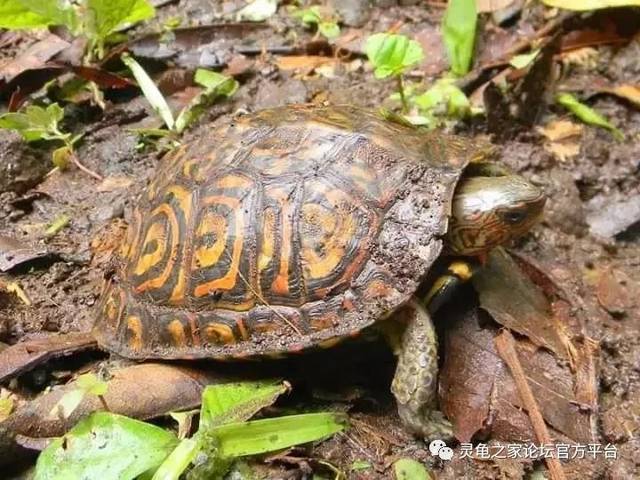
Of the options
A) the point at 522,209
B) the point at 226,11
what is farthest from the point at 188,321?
the point at 226,11

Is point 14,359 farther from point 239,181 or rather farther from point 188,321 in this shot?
point 239,181

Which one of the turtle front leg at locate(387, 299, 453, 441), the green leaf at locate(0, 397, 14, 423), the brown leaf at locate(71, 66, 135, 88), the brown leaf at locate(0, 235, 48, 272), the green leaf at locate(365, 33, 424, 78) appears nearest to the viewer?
the turtle front leg at locate(387, 299, 453, 441)

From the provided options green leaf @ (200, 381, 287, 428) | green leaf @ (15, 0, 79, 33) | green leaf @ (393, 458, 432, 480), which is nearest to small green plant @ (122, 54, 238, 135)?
green leaf @ (15, 0, 79, 33)

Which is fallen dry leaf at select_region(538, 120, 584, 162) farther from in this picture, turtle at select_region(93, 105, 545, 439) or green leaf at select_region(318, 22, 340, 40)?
green leaf at select_region(318, 22, 340, 40)

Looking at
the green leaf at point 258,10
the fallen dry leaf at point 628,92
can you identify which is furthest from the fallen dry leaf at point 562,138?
the green leaf at point 258,10

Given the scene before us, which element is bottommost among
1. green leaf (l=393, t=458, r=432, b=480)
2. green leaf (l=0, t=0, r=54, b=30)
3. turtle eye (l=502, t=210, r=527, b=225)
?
green leaf (l=393, t=458, r=432, b=480)
